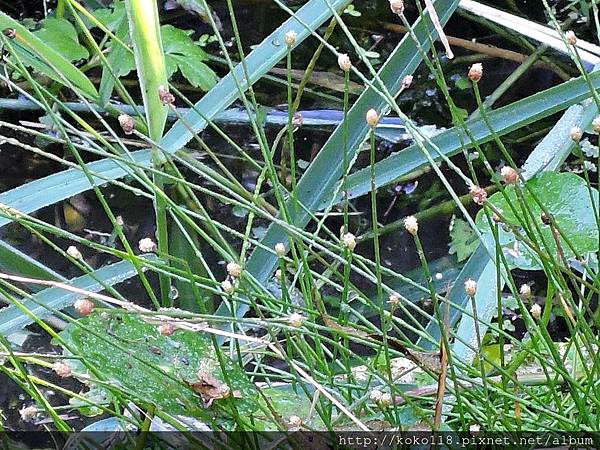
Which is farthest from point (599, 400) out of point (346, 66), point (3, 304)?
point (3, 304)

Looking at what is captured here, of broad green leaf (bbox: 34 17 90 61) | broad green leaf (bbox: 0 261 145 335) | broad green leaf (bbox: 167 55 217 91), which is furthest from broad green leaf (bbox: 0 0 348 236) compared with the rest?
broad green leaf (bbox: 34 17 90 61)

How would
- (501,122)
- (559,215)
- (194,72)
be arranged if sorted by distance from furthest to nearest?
(194,72)
(501,122)
(559,215)

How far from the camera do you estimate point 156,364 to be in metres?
0.68

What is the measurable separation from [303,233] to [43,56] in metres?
0.42

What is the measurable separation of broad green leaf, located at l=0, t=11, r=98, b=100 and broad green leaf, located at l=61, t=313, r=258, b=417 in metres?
0.29

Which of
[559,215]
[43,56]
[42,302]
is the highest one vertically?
[43,56]

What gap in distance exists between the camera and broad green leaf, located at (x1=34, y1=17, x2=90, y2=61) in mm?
1293

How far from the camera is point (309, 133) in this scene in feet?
4.35

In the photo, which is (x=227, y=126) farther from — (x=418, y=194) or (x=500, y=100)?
(x=500, y=100)

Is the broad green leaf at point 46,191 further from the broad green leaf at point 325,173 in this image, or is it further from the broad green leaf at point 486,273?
the broad green leaf at point 486,273

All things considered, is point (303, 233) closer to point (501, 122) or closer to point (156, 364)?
point (156, 364)

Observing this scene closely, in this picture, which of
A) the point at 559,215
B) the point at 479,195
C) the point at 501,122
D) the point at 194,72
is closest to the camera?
the point at 479,195

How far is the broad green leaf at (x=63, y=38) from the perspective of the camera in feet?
4.24

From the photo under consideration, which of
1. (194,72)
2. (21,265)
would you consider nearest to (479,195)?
(21,265)
